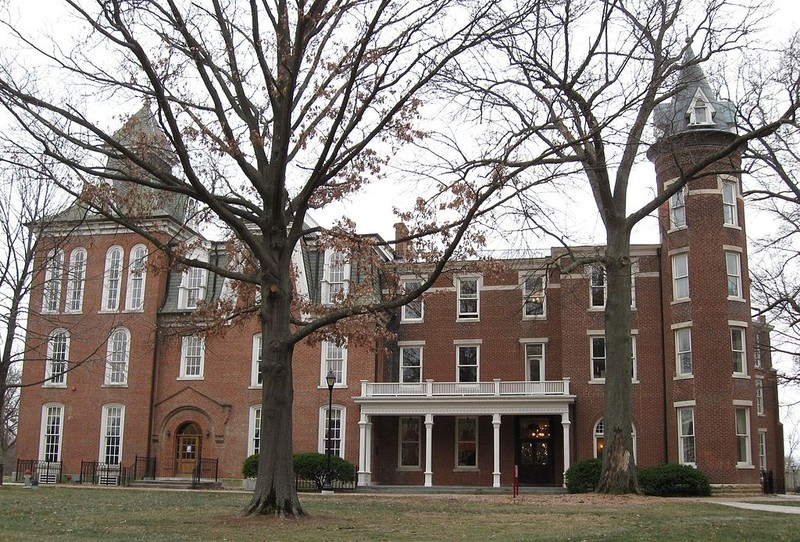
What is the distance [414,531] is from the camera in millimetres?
12617

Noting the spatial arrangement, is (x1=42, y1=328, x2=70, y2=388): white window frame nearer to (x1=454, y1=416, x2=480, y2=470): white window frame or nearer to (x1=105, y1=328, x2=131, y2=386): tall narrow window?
(x1=105, y1=328, x2=131, y2=386): tall narrow window

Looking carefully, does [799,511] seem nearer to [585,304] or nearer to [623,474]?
[623,474]

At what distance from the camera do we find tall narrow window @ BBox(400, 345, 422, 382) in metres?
38.2

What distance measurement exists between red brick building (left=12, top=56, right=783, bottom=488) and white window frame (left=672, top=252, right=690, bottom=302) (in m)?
0.09

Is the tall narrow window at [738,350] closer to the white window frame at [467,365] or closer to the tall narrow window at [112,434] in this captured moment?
the white window frame at [467,365]

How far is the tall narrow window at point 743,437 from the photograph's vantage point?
3142 centimetres

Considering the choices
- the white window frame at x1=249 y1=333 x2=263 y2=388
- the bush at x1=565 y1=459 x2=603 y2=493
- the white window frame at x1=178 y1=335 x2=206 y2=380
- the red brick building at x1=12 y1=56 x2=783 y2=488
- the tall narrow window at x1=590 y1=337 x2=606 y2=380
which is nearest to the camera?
the bush at x1=565 y1=459 x2=603 y2=493

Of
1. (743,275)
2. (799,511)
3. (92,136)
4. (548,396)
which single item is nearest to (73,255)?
(548,396)

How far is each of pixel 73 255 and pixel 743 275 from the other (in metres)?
29.2

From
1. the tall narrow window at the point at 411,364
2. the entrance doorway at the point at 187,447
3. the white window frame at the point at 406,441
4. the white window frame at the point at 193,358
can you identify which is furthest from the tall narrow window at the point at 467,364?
the entrance doorway at the point at 187,447

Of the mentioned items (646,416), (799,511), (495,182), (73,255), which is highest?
(73,255)

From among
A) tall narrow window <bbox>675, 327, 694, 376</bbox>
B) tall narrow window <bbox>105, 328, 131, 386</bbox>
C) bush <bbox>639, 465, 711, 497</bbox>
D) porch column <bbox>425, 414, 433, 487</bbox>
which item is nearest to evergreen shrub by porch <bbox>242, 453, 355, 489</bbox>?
porch column <bbox>425, 414, 433, 487</bbox>

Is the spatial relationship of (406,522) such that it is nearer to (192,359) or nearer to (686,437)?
(686,437)

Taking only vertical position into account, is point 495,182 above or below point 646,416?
above
